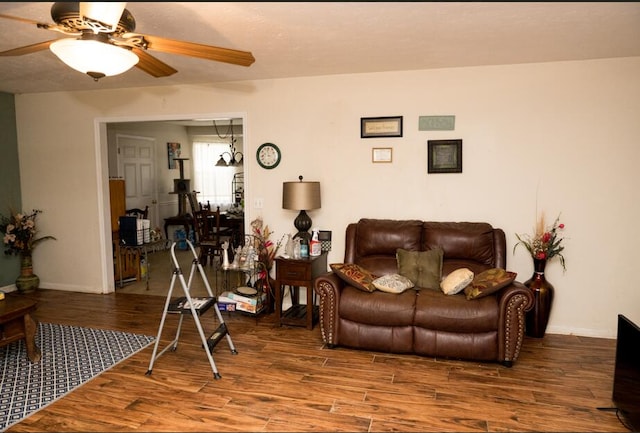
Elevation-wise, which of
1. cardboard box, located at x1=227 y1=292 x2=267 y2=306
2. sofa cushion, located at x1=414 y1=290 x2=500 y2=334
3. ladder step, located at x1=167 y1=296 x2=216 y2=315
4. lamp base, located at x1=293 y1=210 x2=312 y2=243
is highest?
lamp base, located at x1=293 y1=210 x2=312 y2=243

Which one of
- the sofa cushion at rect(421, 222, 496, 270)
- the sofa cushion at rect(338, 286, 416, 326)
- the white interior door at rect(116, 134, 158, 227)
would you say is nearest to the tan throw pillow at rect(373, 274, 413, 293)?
the sofa cushion at rect(338, 286, 416, 326)

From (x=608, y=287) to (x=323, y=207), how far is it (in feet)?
8.76

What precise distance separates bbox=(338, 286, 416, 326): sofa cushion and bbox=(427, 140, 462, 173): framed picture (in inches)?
50.1

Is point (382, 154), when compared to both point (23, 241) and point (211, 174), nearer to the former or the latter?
point (23, 241)

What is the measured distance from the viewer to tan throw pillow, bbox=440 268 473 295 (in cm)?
351

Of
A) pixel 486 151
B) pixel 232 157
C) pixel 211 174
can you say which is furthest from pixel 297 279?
pixel 211 174

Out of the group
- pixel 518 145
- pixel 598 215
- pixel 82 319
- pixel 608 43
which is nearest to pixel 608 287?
pixel 598 215

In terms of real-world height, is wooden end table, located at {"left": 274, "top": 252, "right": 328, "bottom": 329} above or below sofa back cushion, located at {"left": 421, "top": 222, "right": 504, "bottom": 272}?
below

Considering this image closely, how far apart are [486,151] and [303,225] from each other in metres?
1.84

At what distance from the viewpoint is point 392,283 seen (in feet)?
11.9

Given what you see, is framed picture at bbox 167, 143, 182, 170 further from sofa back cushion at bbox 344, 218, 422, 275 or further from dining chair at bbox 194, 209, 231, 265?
sofa back cushion at bbox 344, 218, 422, 275

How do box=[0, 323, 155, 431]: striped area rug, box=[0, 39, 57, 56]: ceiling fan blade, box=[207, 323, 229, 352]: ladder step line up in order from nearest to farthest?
box=[0, 39, 57, 56]: ceiling fan blade → box=[0, 323, 155, 431]: striped area rug → box=[207, 323, 229, 352]: ladder step

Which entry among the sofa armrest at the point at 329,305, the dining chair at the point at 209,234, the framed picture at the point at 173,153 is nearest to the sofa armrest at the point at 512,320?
the sofa armrest at the point at 329,305

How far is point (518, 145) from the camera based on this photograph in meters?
4.04
